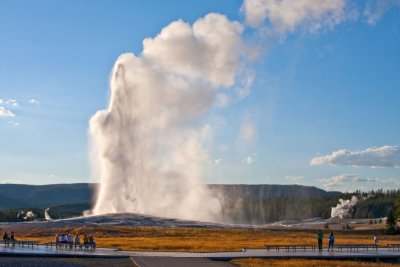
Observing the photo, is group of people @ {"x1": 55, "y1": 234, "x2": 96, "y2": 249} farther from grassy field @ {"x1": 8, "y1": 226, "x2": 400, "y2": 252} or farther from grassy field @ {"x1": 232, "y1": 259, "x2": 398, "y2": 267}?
grassy field @ {"x1": 232, "y1": 259, "x2": 398, "y2": 267}

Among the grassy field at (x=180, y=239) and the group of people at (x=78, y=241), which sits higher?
the group of people at (x=78, y=241)

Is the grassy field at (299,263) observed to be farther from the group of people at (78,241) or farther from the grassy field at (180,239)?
the group of people at (78,241)

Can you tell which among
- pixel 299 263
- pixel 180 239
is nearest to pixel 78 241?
pixel 299 263

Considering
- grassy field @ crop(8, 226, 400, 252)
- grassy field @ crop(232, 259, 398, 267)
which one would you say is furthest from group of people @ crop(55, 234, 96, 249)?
grassy field @ crop(232, 259, 398, 267)

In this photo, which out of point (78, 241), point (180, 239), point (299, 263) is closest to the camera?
point (299, 263)

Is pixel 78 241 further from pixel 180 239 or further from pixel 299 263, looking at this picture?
pixel 180 239

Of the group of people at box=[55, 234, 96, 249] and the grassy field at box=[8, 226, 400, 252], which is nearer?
the group of people at box=[55, 234, 96, 249]

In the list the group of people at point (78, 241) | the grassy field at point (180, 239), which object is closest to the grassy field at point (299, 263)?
the grassy field at point (180, 239)

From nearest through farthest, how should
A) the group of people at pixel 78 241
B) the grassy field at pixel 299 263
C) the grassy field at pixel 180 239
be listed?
the grassy field at pixel 299 263 → the group of people at pixel 78 241 → the grassy field at pixel 180 239

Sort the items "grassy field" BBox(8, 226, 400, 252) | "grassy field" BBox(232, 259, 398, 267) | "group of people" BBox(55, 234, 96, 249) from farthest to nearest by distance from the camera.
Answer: "grassy field" BBox(8, 226, 400, 252)
"group of people" BBox(55, 234, 96, 249)
"grassy field" BBox(232, 259, 398, 267)

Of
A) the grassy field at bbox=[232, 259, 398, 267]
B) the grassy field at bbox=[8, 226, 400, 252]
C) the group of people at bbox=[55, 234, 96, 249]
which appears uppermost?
the group of people at bbox=[55, 234, 96, 249]

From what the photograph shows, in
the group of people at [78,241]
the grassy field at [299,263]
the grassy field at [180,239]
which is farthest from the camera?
the grassy field at [180,239]

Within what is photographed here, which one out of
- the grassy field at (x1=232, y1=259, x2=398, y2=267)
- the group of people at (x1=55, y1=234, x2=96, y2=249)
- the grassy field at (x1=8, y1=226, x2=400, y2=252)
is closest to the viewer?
Result: the grassy field at (x1=232, y1=259, x2=398, y2=267)

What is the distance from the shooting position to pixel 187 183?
198 meters
